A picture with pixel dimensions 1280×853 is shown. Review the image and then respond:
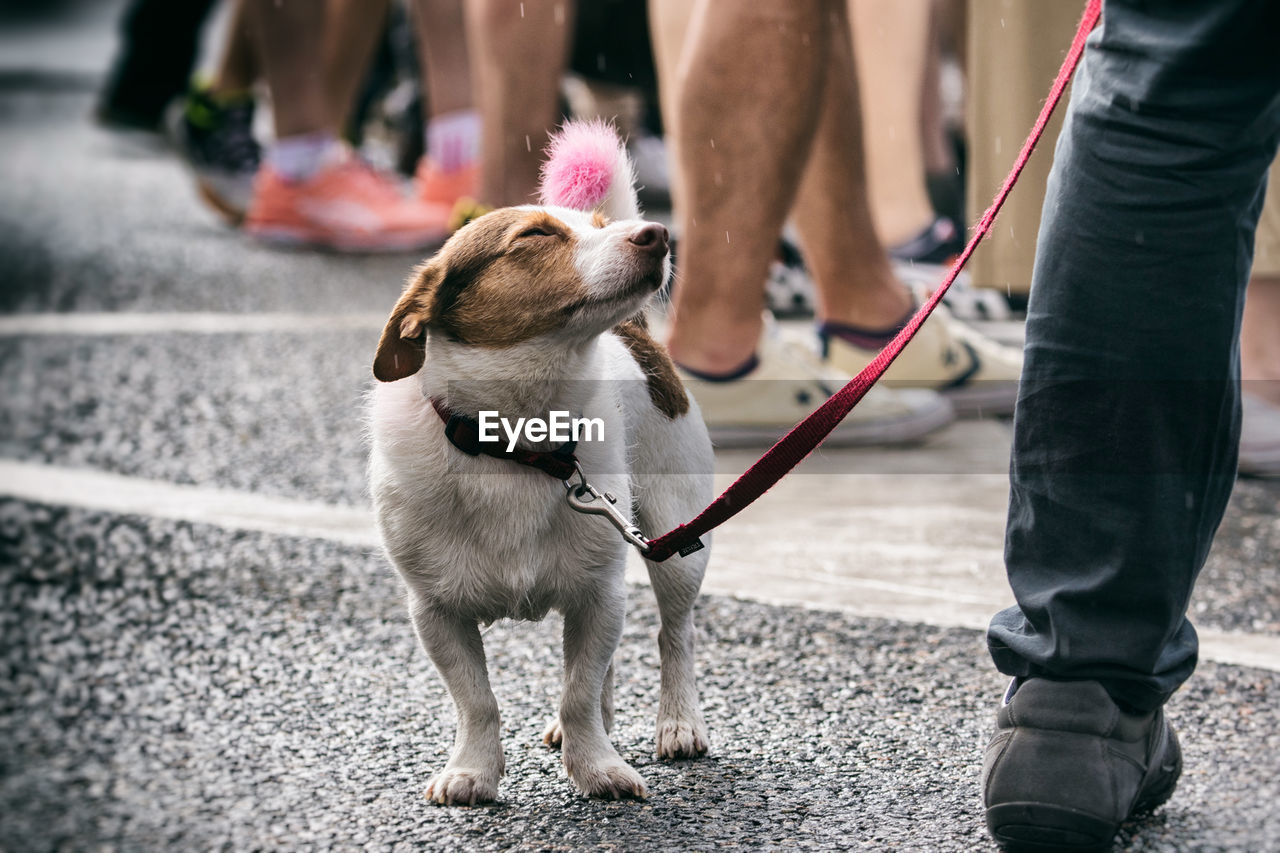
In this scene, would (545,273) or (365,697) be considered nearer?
(545,273)

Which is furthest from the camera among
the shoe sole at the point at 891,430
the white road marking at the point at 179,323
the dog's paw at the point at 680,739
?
the white road marking at the point at 179,323

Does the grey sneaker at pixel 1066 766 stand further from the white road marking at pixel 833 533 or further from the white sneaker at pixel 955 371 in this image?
the white sneaker at pixel 955 371

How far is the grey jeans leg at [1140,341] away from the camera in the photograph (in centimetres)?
168

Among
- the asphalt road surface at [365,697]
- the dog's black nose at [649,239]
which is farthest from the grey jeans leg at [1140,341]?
the dog's black nose at [649,239]

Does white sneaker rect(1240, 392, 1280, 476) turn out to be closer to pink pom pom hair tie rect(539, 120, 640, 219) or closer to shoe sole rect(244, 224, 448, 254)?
pink pom pom hair tie rect(539, 120, 640, 219)

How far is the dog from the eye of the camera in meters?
1.78

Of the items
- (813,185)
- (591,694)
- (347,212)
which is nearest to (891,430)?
(813,185)

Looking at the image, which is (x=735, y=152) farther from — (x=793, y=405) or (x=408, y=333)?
(x=408, y=333)

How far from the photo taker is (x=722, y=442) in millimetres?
3379

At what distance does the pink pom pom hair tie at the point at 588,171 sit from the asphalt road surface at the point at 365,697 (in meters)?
0.71

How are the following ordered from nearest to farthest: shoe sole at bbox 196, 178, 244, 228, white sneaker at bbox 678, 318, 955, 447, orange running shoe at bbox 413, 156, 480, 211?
white sneaker at bbox 678, 318, 955, 447 < orange running shoe at bbox 413, 156, 480, 211 < shoe sole at bbox 196, 178, 244, 228

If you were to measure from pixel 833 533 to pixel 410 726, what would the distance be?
1158mm

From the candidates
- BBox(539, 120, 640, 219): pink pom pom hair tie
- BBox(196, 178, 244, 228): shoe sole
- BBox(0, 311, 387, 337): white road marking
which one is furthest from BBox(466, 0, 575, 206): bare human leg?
BBox(196, 178, 244, 228): shoe sole

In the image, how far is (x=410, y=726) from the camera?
2131 mm
